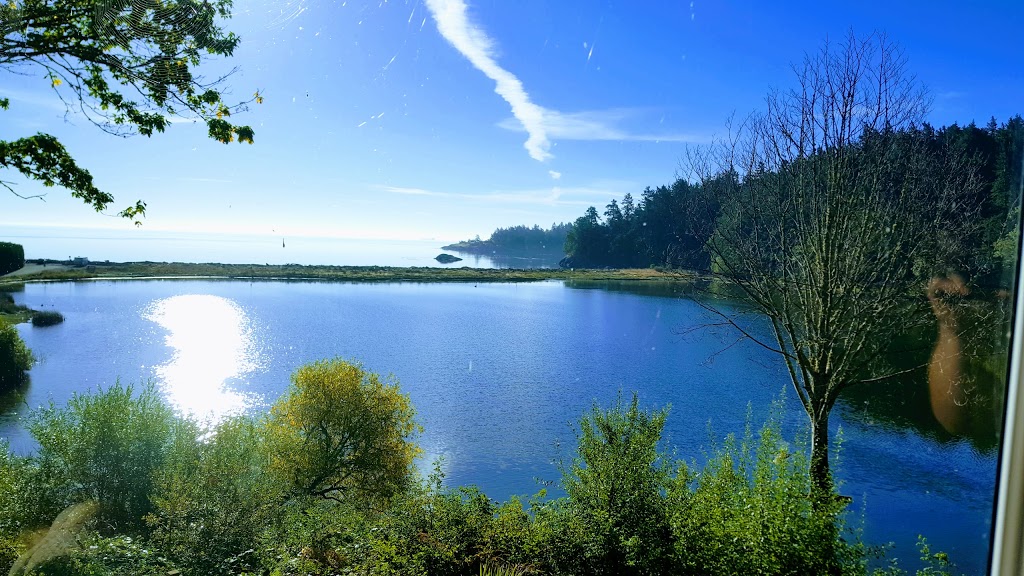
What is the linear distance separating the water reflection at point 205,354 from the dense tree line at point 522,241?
77077 mm

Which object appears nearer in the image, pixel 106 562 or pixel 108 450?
pixel 106 562

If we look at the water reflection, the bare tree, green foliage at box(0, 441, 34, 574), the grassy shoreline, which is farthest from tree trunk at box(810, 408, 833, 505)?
the grassy shoreline

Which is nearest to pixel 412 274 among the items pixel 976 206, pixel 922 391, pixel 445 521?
pixel 922 391

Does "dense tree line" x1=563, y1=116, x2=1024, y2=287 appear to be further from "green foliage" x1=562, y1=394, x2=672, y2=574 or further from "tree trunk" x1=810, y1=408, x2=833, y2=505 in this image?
"green foliage" x1=562, y1=394, x2=672, y2=574

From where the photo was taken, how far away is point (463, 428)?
53.8 ft

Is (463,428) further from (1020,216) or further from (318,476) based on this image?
(1020,216)

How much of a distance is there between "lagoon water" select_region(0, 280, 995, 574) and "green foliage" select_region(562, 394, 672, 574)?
4.72 ft

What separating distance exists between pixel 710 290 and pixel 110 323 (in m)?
23.3

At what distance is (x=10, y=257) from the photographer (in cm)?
330

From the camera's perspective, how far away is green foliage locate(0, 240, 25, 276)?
3.23 meters

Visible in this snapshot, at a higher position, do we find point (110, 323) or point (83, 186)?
point (83, 186)

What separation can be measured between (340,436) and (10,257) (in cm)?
945

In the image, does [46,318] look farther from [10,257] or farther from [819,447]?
[819,447]

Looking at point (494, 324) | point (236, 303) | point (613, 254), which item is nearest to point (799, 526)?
point (494, 324)
